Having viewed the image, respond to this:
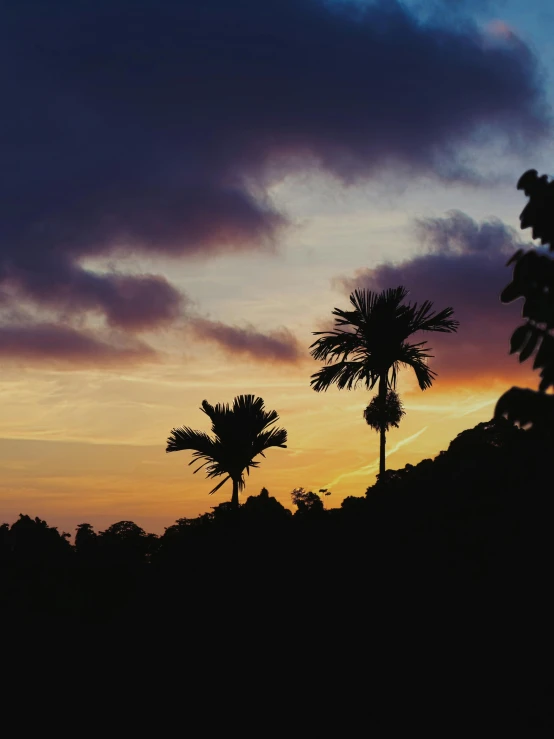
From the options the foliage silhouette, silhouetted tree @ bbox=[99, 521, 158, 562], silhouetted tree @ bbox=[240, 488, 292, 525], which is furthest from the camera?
silhouetted tree @ bbox=[99, 521, 158, 562]

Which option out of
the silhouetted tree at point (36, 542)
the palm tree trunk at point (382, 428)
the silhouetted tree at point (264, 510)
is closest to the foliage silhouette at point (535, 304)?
the silhouetted tree at point (264, 510)

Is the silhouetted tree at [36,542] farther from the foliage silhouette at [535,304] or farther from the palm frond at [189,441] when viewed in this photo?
the foliage silhouette at [535,304]

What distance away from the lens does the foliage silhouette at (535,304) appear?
243 inches

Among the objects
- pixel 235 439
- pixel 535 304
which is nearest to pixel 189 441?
pixel 235 439

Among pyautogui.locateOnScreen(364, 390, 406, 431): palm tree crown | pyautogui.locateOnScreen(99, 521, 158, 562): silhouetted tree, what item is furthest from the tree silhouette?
pyautogui.locateOnScreen(99, 521, 158, 562): silhouetted tree

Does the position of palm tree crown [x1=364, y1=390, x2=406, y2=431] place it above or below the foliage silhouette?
above

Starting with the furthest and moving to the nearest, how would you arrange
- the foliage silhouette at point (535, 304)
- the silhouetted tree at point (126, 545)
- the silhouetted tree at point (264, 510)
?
the silhouetted tree at point (126, 545), the silhouetted tree at point (264, 510), the foliage silhouette at point (535, 304)

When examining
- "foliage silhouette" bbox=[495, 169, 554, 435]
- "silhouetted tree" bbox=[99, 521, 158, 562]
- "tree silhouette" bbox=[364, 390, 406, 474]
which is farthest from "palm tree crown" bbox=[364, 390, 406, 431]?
"foliage silhouette" bbox=[495, 169, 554, 435]

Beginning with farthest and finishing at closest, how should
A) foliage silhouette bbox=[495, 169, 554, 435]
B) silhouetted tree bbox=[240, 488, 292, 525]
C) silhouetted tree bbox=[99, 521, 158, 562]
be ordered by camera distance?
silhouetted tree bbox=[99, 521, 158, 562] → silhouetted tree bbox=[240, 488, 292, 525] → foliage silhouette bbox=[495, 169, 554, 435]

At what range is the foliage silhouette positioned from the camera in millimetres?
6176

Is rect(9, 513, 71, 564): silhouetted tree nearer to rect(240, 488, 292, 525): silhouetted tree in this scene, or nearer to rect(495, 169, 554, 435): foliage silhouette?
rect(240, 488, 292, 525): silhouetted tree

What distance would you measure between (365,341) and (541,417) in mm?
17793

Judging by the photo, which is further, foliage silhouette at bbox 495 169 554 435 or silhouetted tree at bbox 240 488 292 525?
silhouetted tree at bbox 240 488 292 525

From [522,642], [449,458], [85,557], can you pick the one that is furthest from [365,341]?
[522,642]
